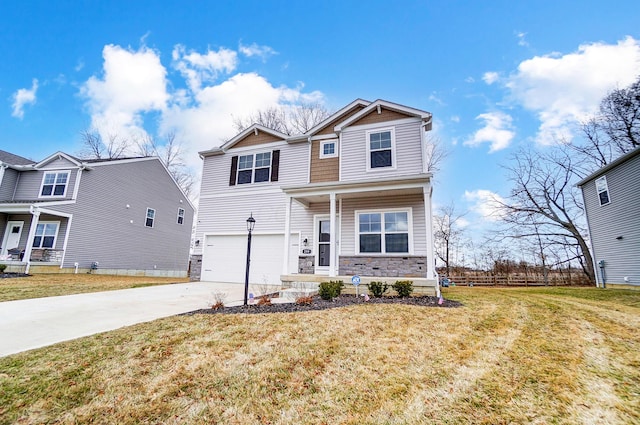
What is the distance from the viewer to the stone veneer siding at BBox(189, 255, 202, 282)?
12.0 m

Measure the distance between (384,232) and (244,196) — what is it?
243 inches

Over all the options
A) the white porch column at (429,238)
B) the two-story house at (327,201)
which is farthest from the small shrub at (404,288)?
the white porch column at (429,238)

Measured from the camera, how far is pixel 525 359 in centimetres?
328

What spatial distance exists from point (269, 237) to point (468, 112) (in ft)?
39.7

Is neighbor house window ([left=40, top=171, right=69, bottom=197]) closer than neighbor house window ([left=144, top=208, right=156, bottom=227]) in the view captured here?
Yes

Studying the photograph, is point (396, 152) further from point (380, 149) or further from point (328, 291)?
point (328, 291)

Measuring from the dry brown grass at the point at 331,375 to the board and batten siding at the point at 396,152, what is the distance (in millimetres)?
6490

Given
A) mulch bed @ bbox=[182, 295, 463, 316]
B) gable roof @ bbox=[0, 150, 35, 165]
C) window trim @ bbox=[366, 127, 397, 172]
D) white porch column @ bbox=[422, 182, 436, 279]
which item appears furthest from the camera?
gable roof @ bbox=[0, 150, 35, 165]

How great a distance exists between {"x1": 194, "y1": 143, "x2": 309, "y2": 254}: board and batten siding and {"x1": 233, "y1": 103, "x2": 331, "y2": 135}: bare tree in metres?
8.55

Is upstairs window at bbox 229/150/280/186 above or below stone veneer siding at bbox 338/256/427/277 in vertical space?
above

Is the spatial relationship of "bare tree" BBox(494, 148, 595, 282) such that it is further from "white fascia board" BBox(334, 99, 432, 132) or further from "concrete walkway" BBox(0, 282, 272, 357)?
Answer: "concrete walkway" BBox(0, 282, 272, 357)

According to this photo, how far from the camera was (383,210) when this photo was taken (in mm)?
9578

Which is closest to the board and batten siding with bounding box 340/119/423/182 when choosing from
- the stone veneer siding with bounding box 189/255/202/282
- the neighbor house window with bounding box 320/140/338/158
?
the neighbor house window with bounding box 320/140/338/158

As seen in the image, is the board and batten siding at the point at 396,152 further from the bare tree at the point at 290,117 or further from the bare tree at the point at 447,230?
the bare tree at the point at 447,230
